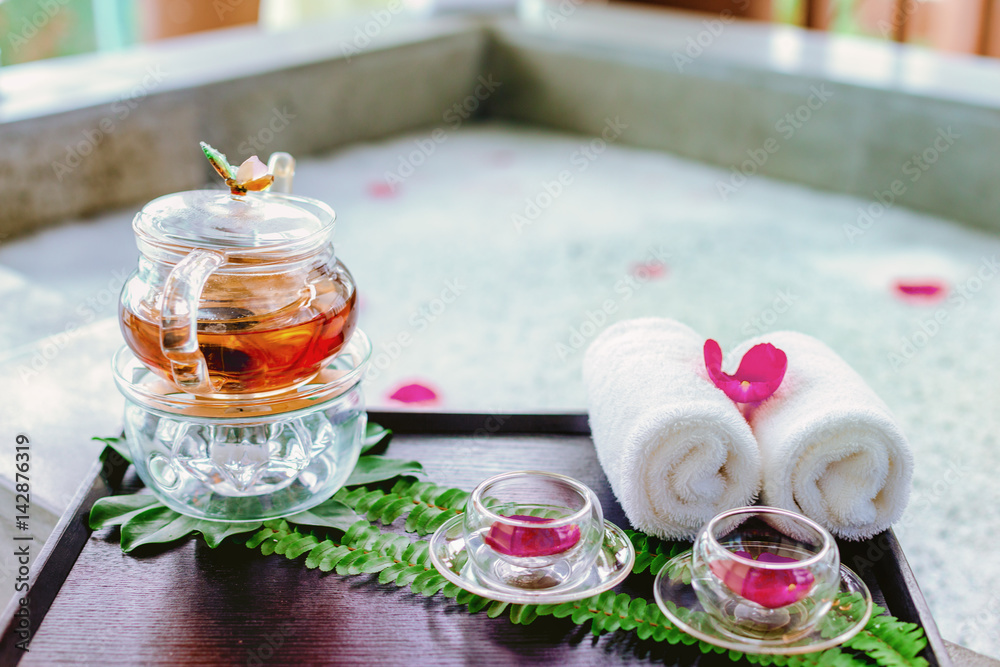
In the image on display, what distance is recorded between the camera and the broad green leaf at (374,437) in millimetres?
782

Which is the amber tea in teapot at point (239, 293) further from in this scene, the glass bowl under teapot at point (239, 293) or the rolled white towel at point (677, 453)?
the rolled white towel at point (677, 453)

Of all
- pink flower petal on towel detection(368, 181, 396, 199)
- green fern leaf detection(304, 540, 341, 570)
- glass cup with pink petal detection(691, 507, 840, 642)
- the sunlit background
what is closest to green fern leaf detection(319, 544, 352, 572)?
green fern leaf detection(304, 540, 341, 570)

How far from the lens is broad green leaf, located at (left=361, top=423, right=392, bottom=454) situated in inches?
30.8

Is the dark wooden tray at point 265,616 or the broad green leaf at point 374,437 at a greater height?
the dark wooden tray at point 265,616

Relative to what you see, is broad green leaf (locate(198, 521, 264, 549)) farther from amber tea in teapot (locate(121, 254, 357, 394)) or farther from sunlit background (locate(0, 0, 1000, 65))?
sunlit background (locate(0, 0, 1000, 65))

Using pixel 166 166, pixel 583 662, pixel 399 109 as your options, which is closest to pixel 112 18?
pixel 399 109

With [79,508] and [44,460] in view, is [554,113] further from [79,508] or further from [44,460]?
[79,508]

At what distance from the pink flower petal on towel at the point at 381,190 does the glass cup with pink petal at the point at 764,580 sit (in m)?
1.39

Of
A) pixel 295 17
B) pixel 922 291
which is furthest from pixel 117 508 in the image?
pixel 295 17

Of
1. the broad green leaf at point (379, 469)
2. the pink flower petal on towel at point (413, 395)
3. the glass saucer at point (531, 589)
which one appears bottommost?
the pink flower petal on towel at point (413, 395)

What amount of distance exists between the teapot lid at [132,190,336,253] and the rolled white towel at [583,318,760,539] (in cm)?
25

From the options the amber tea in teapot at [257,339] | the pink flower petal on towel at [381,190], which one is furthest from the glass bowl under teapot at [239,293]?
the pink flower petal on towel at [381,190]

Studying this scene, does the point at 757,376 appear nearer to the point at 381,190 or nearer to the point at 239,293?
the point at 239,293

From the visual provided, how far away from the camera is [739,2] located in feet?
8.66
